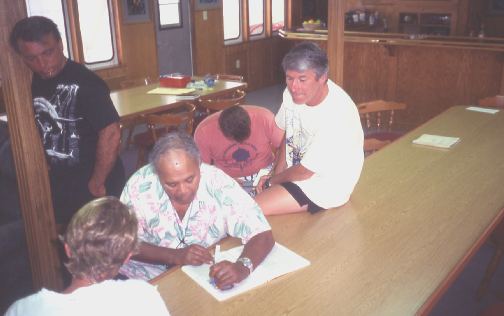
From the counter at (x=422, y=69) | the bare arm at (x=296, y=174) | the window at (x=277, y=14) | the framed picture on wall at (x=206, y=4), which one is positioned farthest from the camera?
the window at (x=277, y=14)

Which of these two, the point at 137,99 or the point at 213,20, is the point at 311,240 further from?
the point at 213,20

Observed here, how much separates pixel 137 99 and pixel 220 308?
12.5ft

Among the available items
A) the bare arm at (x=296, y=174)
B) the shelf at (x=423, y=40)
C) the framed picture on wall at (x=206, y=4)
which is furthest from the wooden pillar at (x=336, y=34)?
the framed picture on wall at (x=206, y=4)

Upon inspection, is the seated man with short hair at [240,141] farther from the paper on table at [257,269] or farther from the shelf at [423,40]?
the shelf at [423,40]

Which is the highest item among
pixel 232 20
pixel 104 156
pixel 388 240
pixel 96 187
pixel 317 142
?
pixel 232 20

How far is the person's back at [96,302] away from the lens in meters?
1.28

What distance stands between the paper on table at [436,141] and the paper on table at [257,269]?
5.74 ft

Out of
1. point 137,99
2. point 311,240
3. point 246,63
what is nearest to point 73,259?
point 311,240

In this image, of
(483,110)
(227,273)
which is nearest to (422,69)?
(483,110)

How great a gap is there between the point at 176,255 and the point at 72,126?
40.2 inches

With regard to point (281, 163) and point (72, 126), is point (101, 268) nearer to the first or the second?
point (72, 126)

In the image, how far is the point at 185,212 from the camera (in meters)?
2.18

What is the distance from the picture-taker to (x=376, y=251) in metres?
2.20

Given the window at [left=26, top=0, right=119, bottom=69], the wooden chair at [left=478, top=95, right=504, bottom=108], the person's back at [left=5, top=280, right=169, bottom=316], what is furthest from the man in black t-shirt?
the window at [left=26, top=0, right=119, bottom=69]
